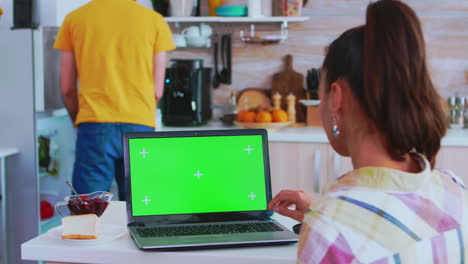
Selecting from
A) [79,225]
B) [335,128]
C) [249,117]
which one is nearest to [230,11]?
[249,117]

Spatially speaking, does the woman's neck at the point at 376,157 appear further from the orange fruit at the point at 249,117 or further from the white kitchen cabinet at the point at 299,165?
the orange fruit at the point at 249,117

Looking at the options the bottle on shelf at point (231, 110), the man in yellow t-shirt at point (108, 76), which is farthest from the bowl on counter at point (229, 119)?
the man in yellow t-shirt at point (108, 76)

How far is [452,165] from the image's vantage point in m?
3.66

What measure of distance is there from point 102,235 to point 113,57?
156 centimetres

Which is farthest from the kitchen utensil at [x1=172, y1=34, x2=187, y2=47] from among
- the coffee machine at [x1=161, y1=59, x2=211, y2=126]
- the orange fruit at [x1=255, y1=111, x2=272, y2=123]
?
the orange fruit at [x1=255, y1=111, x2=272, y2=123]

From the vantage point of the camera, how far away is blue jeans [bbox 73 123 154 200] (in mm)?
3227

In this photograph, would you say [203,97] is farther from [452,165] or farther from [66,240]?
[66,240]

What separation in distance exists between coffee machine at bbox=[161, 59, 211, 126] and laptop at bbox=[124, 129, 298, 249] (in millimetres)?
2090

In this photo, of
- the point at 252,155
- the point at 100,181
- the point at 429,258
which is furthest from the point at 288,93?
the point at 429,258

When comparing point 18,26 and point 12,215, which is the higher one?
point 18,26

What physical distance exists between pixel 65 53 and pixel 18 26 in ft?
1.28

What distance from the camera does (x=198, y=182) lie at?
194cm

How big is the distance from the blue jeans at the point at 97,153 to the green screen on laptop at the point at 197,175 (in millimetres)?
1328

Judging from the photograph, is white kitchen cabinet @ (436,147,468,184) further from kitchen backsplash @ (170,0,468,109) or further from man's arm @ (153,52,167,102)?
man's arm @ (153,52,167,102)
